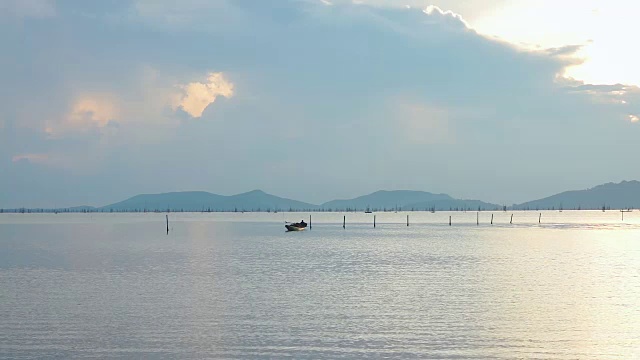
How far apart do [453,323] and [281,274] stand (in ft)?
88.5

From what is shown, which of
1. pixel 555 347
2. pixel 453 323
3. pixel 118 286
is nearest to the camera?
pixel 555 347

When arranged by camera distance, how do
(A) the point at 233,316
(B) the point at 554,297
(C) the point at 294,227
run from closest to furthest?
(A) the point at 233,316
(B) the point at 554,297
(C) the point at 294,227

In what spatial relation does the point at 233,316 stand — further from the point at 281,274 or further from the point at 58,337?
the point at 281,274

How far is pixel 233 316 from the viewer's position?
3747cm

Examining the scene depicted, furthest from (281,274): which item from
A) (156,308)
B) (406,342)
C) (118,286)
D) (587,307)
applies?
(406,342)

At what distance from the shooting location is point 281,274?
2365 inches

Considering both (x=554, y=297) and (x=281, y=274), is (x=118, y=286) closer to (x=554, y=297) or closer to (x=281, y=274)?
(x=281, y=274)

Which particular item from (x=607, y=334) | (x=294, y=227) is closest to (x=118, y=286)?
(x=607, y=334)

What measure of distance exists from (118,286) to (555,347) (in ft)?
108

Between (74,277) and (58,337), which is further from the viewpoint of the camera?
(74,277)

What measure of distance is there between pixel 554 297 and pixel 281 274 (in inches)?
922

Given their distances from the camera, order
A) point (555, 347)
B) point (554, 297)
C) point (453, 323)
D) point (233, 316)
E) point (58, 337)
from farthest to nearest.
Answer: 1. point (554, 297)
2. point (233, 316)
3. point (453, 323)
4. point (58, 337)
5. point (555, 347)

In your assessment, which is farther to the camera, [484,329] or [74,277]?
[74,277]

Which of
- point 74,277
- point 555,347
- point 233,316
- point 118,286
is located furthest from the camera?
point 74,277
